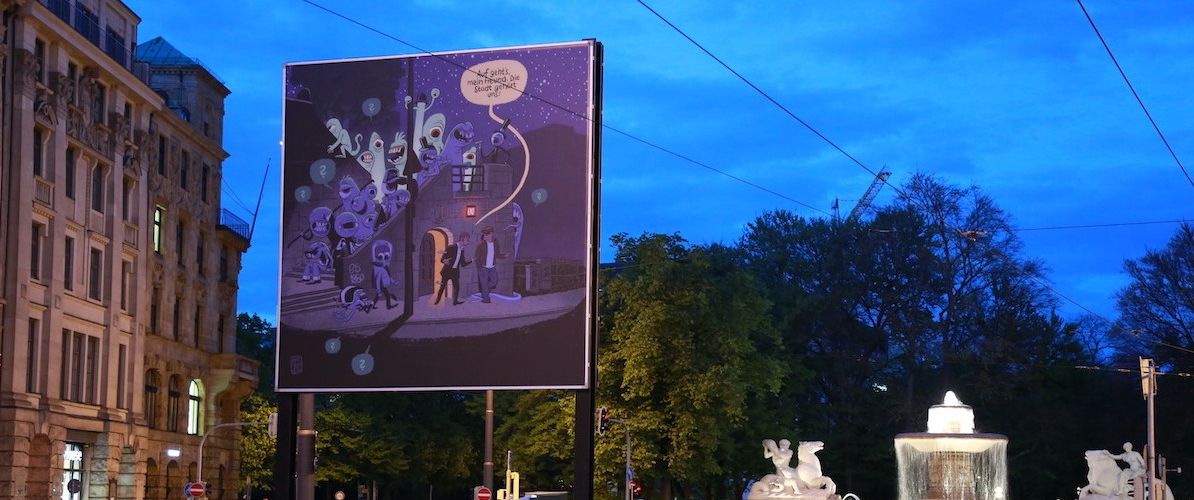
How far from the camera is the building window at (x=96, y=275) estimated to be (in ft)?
178

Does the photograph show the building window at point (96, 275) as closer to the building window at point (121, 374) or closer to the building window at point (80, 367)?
the building window at point (80, 367)

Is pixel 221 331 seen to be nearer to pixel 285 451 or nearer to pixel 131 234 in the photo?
pixel 131 234

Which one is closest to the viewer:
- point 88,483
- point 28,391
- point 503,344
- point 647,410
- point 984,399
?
point 503,344

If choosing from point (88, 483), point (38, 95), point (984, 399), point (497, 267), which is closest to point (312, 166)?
point (497, 267)

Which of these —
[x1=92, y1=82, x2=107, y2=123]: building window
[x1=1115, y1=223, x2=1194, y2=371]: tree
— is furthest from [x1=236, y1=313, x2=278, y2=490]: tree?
[x1=1115, y1=223, x2=1194, y2=371]: tree

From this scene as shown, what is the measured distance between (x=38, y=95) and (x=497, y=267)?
24.6 meters

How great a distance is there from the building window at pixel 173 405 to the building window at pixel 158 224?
17.0ft

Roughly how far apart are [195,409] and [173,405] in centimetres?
288

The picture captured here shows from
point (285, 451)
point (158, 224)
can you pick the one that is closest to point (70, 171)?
point (158, 224)

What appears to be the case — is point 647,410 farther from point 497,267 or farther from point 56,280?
point 497,267

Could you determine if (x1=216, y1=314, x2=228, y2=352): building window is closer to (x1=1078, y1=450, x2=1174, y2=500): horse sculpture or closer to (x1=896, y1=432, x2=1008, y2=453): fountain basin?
(x1=1078, y1=450, x2=1174, y2=500): horse sculpture

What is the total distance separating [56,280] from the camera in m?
50.2

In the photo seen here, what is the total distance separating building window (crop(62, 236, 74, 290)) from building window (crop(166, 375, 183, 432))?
36.8 ft

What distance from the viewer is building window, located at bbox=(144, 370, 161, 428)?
60.5m
